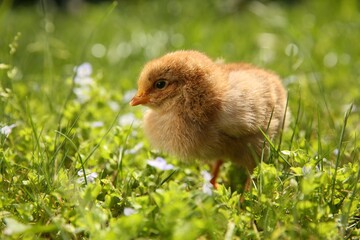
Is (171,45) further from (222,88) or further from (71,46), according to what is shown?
(222,88)

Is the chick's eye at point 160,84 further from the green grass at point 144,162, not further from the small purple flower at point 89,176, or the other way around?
the small purple flower at point 89,176

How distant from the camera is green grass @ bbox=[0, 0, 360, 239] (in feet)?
5.29

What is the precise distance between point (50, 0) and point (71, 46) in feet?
13.6

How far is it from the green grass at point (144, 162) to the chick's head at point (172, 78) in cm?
20

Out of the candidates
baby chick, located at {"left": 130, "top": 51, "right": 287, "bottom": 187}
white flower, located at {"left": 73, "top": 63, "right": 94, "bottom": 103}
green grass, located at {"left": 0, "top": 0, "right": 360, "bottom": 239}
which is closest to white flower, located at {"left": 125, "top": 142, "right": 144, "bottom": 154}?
green grass, located at {"left": 0, "top": 0, "right": 360, "bottom": 239}

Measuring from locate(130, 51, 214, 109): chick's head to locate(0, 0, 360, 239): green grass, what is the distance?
20 cm

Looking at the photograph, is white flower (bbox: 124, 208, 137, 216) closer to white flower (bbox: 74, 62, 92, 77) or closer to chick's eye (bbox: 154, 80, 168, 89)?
chick's eye (bbox: 154, 80, 168, 89)

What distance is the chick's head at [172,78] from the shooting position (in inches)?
85.6

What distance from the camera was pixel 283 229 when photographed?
1.54 m

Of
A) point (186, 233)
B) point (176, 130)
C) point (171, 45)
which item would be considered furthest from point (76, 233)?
point (171, 45)

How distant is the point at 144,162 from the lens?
234 centimetres

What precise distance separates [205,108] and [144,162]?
1.44 feet

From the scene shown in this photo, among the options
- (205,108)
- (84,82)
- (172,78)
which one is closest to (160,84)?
(172,78)

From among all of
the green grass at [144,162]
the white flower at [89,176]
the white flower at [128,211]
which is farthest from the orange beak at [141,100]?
the white flower at [128,211]
